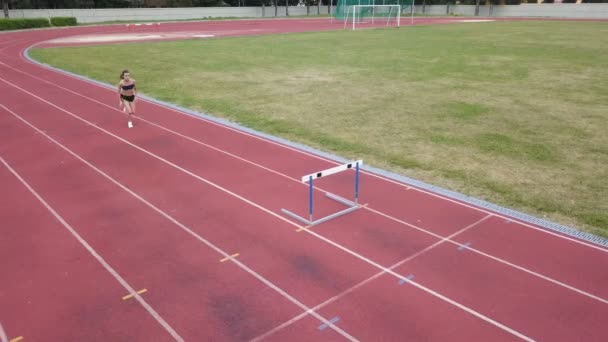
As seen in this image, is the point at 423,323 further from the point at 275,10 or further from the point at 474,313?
the point at 275,10

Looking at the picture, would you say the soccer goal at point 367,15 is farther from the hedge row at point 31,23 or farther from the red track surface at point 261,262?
the red track surface at point 261,262

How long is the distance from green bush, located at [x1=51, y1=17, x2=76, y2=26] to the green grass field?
21908 millimetres

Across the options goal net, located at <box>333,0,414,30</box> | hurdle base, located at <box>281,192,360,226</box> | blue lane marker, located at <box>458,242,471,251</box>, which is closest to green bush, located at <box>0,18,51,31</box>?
goal net, located at <box>333,0,414,30</box>

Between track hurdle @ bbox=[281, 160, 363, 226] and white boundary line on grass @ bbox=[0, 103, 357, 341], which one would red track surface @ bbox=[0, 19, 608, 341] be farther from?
track hurdle @ bbox=[281, 160, 363, 226]

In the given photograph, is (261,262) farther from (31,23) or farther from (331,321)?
(31,23)

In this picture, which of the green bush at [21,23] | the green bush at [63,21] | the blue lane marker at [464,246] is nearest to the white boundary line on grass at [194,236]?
the blue lane marker at [464,246]

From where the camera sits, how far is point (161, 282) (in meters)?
5.94

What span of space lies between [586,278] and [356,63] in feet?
65.0

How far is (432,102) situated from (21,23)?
45046 mm

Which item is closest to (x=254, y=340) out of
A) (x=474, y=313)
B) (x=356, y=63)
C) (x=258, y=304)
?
(x=258, y=304)

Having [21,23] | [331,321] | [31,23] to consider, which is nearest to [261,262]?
[331,321]

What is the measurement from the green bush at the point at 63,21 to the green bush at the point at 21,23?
74 cm

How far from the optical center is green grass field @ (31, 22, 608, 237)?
9.34 metres

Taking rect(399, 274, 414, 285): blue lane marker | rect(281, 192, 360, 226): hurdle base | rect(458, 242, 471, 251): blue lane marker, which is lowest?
rect(399, 274, 414, 285): blue lane marker
